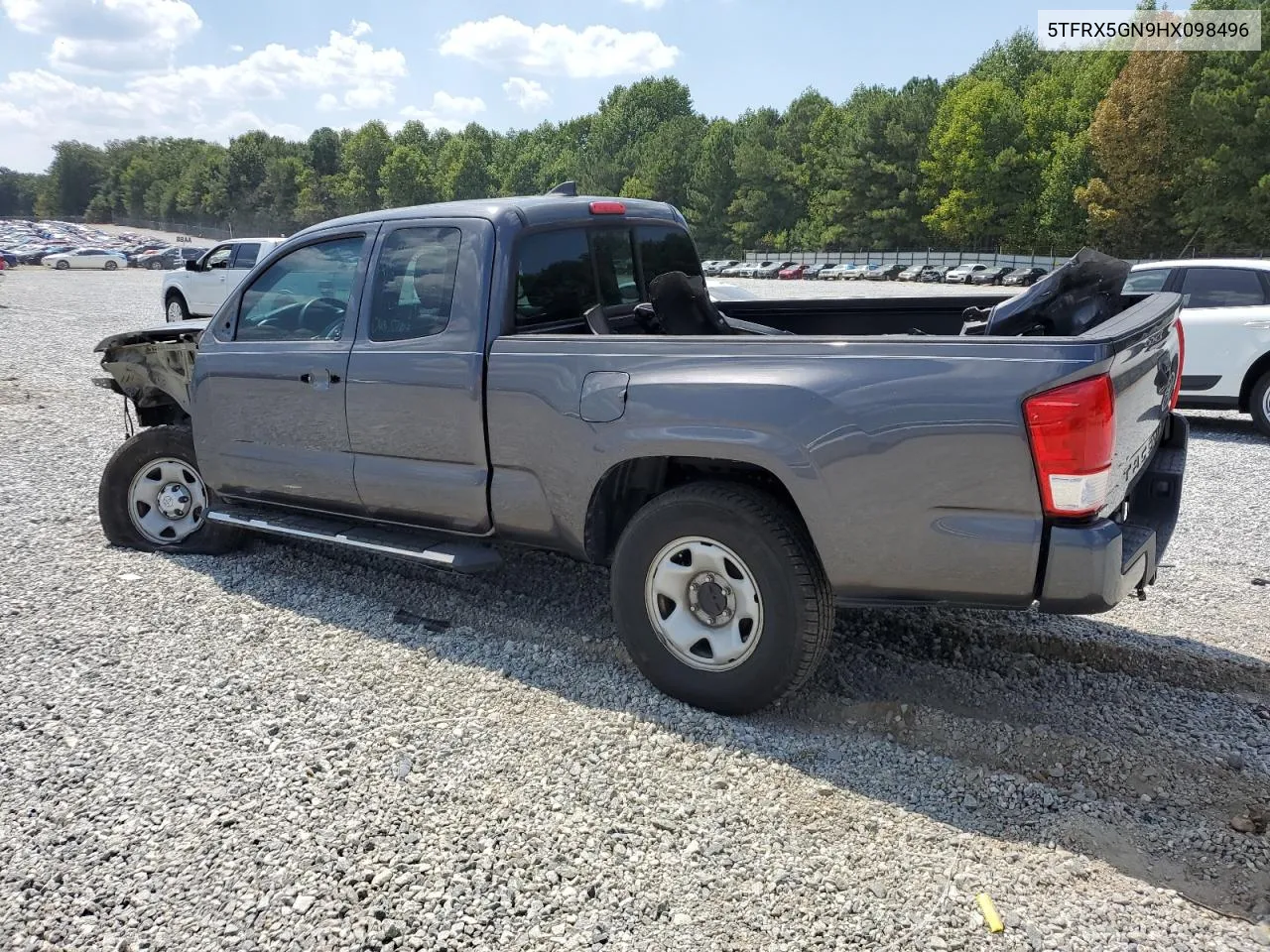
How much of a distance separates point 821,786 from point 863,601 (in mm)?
646

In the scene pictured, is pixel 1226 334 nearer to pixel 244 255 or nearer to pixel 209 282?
pixel 244 255

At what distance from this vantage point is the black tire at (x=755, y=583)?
11.1 feet

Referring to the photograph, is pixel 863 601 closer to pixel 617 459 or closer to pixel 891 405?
pixel 891 405

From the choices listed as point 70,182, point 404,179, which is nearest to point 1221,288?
point 404,179

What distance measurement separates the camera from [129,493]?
5629 millimetres

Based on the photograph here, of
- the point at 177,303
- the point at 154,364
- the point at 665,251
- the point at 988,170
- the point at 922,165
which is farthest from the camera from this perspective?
the point at 922,165

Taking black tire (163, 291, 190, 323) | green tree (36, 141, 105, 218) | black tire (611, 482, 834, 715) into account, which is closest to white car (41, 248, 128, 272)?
black tire (163, 291, 190, 323)

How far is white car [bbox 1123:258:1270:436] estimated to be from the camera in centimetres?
911

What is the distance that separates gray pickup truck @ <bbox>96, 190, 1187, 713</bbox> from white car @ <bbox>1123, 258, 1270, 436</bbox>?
5.60 metres

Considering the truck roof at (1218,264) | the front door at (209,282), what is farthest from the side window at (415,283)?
the front door at (209,282)

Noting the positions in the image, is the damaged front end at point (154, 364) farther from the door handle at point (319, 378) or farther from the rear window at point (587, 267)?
the rear window at point (587, 267)

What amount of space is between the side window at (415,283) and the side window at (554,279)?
31 cm

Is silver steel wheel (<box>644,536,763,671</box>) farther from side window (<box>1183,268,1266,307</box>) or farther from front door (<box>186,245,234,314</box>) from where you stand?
front door (<box>186,245,234,314</box>)

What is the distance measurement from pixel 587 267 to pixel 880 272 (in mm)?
60702
